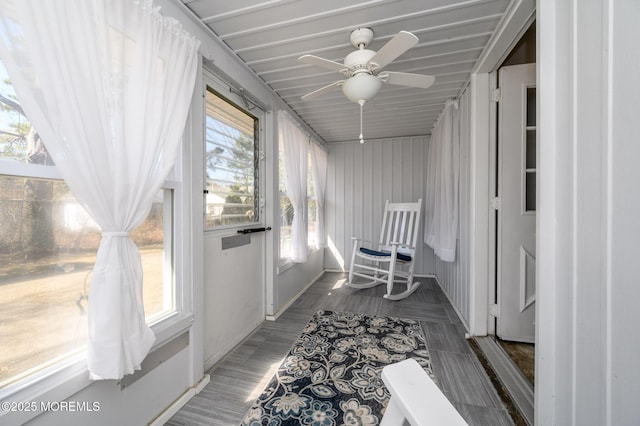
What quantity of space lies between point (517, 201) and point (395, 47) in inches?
59.0

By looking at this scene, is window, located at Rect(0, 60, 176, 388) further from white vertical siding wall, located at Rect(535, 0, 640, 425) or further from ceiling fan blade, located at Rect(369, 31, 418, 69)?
white vertical siding wall, located at Rect(535, 0, 640, 425)

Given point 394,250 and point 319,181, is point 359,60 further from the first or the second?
point 319,181

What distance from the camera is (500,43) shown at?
161 cm

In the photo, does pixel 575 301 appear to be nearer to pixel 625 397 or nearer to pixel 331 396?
pixel 625 397

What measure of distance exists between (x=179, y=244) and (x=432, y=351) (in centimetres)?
196

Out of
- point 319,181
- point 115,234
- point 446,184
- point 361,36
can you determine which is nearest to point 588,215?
point 361,36

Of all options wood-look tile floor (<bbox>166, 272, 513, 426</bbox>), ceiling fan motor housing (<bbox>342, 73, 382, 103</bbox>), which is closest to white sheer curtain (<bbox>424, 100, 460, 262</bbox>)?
wood-look tile floor (<bbox>166, 272, 513, 426</bbox>)

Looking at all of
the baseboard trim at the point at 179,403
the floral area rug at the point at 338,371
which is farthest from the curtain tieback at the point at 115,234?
the floral area rug at the point at 338,371

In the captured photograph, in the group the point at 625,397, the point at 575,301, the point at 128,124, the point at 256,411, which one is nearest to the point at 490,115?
the point at 575,301

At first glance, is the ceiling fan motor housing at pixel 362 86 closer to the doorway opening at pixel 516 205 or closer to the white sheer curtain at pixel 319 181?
the doorway opening at pixel 516 205

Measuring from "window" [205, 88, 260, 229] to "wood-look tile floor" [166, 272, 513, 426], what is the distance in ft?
3.34

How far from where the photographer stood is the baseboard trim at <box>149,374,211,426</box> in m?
1.25

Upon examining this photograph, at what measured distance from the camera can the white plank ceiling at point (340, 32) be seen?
142 centimetres

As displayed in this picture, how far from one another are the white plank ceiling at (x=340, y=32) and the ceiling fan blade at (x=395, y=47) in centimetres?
29
